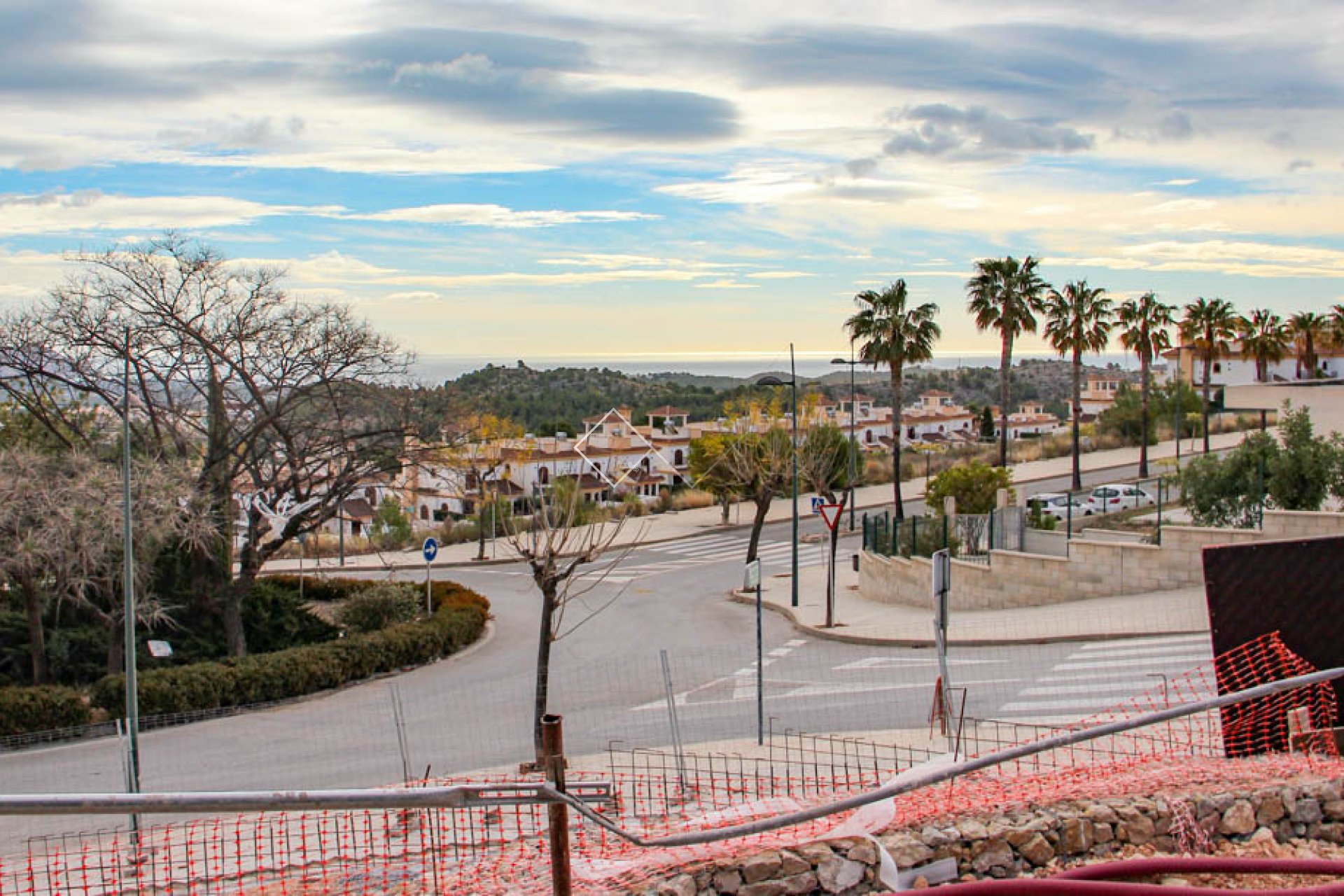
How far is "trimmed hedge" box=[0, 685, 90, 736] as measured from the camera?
20.1 m

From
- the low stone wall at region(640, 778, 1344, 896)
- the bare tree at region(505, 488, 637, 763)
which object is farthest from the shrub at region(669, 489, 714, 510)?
the low stone wall at region(640, 778, 1344, 896)

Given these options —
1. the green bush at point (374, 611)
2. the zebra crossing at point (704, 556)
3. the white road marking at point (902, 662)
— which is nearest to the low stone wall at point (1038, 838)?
the white road marking at point (902, 662)

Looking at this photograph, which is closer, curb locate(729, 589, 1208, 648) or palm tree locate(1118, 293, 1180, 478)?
curb locate(729, 589, 1208, 648)

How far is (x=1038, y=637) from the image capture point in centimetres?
2136

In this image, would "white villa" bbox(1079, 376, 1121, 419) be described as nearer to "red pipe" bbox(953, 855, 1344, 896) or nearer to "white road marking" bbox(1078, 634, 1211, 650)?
"white road marking" bbox(1078, 634, 1211, 650)

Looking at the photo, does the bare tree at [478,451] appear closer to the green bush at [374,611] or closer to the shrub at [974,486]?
the green bush at [374,611]

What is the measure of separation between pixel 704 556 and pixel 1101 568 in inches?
809

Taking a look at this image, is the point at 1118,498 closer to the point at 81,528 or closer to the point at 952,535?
the point at 952,535

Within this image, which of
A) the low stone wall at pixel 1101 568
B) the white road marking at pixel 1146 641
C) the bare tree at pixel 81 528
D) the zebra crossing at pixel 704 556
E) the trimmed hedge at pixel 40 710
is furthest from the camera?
the zebra crossing at pixel 704 556

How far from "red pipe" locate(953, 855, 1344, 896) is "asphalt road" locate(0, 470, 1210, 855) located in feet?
26.5

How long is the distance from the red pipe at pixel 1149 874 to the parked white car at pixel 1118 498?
115 ft

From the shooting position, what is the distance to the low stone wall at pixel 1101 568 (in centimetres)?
2200

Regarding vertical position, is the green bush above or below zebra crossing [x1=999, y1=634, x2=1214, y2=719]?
below

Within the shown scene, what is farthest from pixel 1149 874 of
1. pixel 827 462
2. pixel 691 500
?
pixel 691 500
